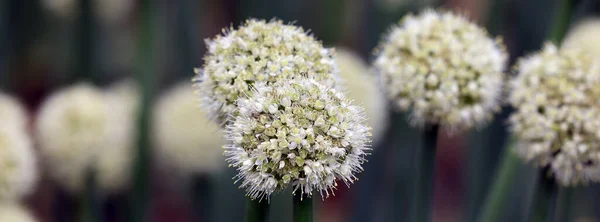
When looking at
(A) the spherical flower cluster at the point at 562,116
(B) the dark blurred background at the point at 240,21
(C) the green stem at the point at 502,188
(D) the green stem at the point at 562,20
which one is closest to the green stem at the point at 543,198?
(A) the spherical flower cluster at the point at 562,116

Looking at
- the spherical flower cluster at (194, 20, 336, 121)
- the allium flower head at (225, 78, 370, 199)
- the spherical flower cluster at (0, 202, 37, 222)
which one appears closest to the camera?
the allium flower head at (225, 78, 370, 199)

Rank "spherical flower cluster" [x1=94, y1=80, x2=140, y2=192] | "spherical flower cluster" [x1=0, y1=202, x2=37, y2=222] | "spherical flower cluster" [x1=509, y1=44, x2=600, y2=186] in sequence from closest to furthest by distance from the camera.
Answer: "spherical flower cluster" [x1=509, y1=44, x2=600, y2=186], "spherical flower cluster" [x1=0, y1=202, x2=37, y2=222], "spherical flower cluster" [x1=94, y1=80, x2=140, y2=192]

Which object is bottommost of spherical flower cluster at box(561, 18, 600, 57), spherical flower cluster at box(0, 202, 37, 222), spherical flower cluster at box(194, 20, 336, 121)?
spherical flower cluster at box(0, 202, 37, 222)

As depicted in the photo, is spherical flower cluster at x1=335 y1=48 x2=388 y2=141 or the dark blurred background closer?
spherical flower cluster at x1=335 y1=48 x2=388 y2=141

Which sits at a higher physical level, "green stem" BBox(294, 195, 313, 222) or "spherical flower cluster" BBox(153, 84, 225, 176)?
"spherical flower cluster" BBox(153, 84, 225, 176)

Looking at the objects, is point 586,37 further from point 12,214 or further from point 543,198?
point 12,214

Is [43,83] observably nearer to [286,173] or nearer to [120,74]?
[120,74]

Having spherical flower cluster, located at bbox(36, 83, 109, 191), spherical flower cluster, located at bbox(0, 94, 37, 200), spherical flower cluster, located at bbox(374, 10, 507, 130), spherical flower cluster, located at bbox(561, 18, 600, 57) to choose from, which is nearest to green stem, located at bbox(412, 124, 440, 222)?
spherical flower cluster, located at bbox(374, 10, 507, 130)

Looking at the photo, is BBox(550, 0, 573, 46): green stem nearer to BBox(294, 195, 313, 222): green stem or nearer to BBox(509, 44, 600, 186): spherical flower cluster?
BBox(509, 44, 600, 186): spherical flower cluster
